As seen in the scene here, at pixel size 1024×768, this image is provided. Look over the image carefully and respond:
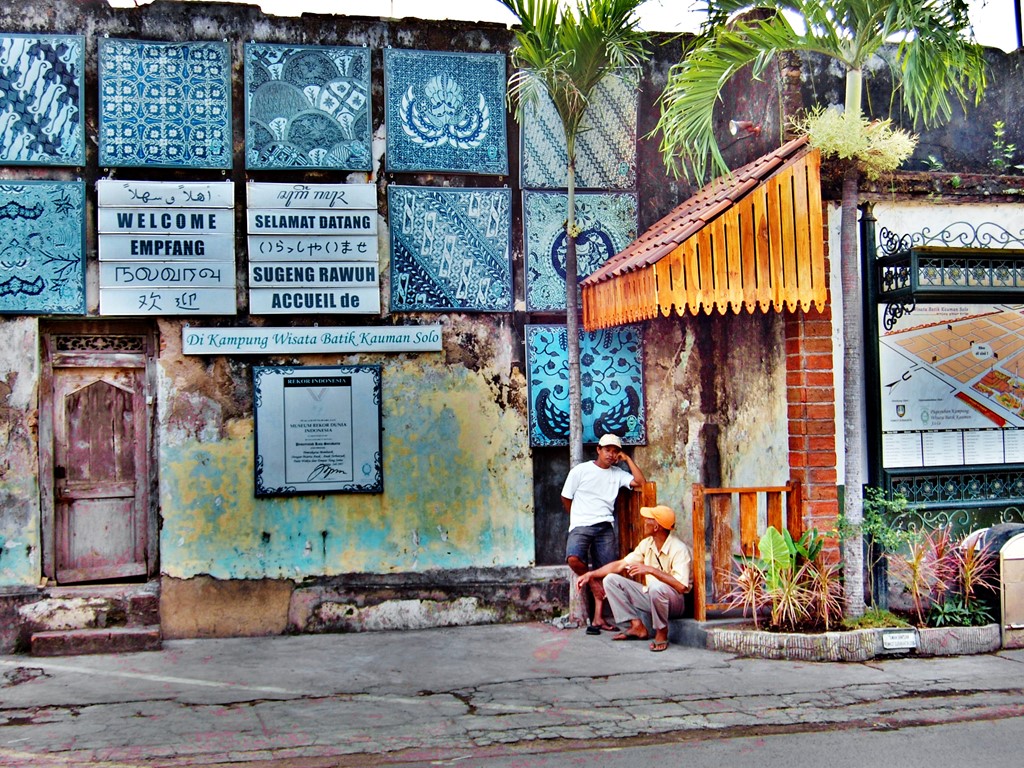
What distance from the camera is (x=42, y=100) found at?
27.9ft

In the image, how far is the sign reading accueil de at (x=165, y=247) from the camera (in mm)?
8547

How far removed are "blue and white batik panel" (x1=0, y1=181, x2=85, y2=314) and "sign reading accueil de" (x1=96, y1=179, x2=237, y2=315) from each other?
0.18 meters

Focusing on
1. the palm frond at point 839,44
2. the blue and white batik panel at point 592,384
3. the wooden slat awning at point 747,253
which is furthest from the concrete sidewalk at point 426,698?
the palm frond at point 839,44

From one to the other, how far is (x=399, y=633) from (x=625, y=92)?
497 cm

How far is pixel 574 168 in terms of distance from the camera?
9.09 meters

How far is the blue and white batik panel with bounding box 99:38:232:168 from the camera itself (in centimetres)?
862

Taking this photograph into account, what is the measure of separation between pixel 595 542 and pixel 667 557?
2.58 feet

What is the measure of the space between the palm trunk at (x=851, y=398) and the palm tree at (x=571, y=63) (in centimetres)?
202

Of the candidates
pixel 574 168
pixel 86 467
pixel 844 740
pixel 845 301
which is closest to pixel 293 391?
pixel 86 467

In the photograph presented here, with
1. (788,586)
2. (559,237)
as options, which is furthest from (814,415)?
(559,237)

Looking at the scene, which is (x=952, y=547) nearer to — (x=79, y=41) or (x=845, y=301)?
(x=845, y=301)

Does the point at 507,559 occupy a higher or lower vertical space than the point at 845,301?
lower

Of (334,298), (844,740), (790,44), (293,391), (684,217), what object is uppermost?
(790,44)

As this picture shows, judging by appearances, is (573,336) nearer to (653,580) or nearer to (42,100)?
(653,580)
